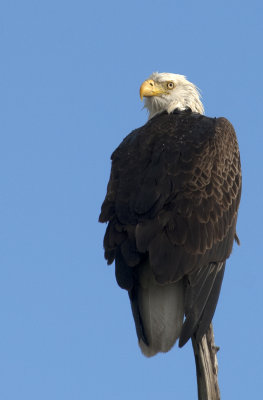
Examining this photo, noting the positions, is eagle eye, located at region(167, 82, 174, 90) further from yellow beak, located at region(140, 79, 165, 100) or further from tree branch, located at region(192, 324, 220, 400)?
tree branch, located at region(192, 324, 220, 400)

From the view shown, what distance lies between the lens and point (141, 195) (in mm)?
9555

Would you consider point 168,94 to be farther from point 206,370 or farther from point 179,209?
point 206,370

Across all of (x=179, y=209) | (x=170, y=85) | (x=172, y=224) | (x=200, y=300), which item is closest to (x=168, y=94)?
(x=170, y=85)

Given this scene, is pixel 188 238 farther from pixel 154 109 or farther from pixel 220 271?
pixel 154 109

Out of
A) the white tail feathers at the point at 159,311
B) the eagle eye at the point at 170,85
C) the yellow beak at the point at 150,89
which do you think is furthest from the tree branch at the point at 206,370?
the eagle eye at the point at 170,85

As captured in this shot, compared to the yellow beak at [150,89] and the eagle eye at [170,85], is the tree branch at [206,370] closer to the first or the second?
the yellow beak at [150,89]

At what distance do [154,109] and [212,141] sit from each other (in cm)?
193

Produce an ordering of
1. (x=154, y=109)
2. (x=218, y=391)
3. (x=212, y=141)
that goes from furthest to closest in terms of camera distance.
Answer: (x=154, y=109) < (x=212, y=141) < (x=218, y=391)

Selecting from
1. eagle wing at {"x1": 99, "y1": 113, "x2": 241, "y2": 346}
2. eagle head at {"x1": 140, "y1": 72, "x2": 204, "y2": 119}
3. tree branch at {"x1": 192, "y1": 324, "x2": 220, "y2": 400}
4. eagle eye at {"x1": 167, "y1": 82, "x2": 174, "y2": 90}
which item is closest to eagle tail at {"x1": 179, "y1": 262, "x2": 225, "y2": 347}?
eagle wing at {"x1": 99, "y1": 113, "x2": 241, "y2": 346}

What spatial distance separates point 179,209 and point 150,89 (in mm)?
2831

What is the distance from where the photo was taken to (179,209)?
9.40 meters

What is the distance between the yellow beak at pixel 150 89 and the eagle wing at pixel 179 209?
50.6 inches

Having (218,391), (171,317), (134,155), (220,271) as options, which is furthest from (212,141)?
(218,391)

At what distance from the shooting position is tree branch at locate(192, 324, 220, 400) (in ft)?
29.0
